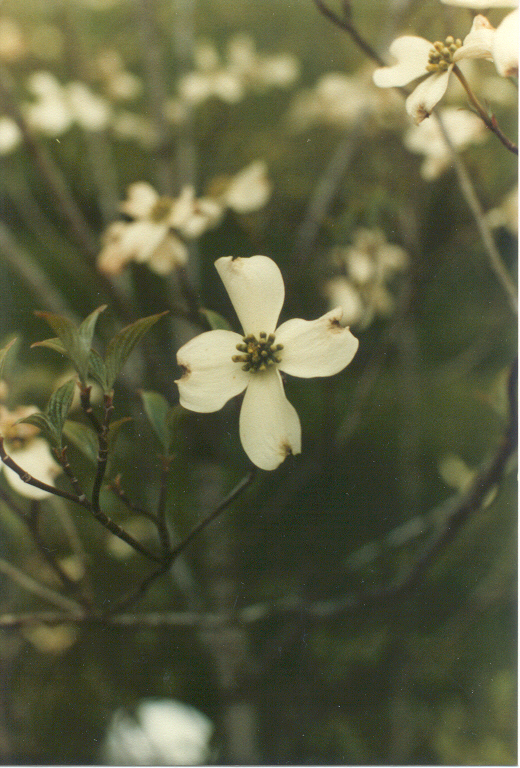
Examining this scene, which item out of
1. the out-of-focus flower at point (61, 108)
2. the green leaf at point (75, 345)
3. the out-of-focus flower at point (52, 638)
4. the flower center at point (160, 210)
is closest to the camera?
the green leaf at point (75, 345)

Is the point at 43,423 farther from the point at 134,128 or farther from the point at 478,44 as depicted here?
the point at 134,128

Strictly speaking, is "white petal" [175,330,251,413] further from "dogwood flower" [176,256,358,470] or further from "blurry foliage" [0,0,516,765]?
"blurry foliage" [0,0,516,765]

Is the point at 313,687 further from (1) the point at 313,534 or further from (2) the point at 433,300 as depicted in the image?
(2) the point at 433,300

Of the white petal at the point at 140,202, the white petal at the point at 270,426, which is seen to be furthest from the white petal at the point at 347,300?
the white petal at the point at 270,426

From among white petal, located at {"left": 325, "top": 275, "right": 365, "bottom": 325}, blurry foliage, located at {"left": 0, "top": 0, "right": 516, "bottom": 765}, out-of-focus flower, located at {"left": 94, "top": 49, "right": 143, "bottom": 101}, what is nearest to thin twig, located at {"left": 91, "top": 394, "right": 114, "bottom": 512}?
blurry foliage, located at {"left": 0, "top": 0, "right": 516, "bottom": 765}

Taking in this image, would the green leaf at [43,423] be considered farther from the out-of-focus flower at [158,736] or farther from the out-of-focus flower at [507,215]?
the out-of-focus flower at [507,215]

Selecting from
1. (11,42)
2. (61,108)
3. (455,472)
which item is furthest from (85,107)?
(455,472)
